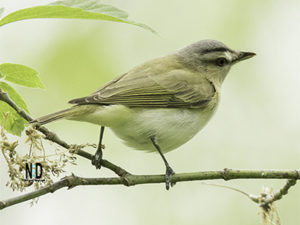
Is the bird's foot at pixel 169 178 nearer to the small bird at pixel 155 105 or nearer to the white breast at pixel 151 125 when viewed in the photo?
the small bird at pixel 155 105

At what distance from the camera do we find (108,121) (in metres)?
3.53

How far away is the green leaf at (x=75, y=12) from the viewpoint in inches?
69.1

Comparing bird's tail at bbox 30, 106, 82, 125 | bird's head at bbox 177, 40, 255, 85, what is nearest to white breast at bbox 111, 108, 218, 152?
Answer: bird's tail at bbox 30, 106, 82, 125

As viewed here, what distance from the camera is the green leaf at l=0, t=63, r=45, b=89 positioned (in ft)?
6.74

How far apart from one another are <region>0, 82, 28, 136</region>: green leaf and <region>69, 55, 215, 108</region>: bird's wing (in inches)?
44.5

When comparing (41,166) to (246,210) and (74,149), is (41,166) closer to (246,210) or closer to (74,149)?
(74,149)

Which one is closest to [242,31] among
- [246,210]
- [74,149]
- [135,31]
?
[135,31]

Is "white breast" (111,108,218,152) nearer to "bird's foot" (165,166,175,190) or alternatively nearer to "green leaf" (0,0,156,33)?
"bird's foot" (165,166,175,190)

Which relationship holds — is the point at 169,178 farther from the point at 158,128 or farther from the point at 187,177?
the point at 158,128

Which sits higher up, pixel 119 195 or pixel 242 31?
pixel 242 31

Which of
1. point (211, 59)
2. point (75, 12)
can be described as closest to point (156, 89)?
point (211, 59)

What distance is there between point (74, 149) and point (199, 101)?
7.38 feet

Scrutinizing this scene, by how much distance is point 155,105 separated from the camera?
13.0 ft

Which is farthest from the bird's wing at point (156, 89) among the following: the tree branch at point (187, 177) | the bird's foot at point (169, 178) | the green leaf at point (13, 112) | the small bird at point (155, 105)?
the green leaf at point (13, 112)
